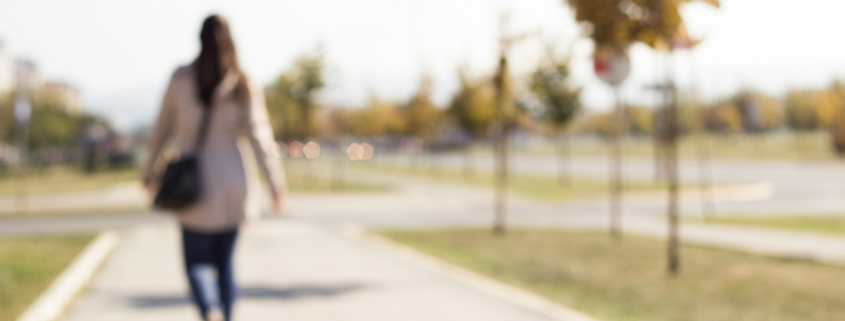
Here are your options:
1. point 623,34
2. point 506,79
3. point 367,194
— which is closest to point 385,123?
point 367,194

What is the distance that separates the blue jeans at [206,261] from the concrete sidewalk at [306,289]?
2.55m

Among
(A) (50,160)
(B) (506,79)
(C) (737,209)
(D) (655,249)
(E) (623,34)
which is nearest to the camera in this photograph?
(E) (623,34)

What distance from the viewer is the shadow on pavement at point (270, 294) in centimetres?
794

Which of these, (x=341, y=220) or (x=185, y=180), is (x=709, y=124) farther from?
(x=185, y=180)

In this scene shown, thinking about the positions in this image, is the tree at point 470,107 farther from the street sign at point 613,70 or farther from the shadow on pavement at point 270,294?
the shadow on pavement at point 270,294

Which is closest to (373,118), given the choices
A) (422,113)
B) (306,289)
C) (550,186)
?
(422,113)

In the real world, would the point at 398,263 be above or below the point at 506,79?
below

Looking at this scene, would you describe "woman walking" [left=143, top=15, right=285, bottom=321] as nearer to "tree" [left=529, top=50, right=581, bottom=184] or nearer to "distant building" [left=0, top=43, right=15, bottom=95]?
"tree" [left=529, top=50, right=581, bottom=184]

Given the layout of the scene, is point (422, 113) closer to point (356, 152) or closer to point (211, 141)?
point (211, 141)

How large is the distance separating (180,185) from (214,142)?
261mm

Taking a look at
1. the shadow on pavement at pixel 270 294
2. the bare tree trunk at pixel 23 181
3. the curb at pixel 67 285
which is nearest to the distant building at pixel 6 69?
the bare tree trunk at pixel 23 181

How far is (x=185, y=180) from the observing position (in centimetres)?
426

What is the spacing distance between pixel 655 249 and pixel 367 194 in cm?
1664

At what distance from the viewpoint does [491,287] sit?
27.9 ft
